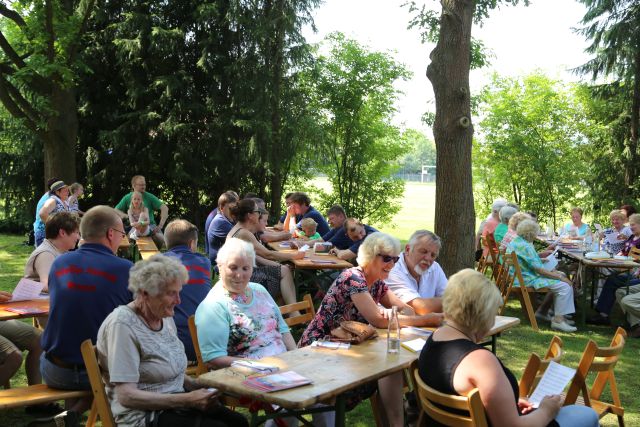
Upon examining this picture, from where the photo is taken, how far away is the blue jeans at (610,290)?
8.52 meters

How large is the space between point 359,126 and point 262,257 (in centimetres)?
1013

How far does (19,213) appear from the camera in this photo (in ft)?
56.2

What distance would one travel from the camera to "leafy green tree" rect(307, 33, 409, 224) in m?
16.2

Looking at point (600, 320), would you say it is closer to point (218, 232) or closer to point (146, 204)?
point (218, 232)

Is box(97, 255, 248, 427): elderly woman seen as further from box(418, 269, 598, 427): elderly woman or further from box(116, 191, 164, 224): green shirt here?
box(116, 191, 164, 224): green shirt

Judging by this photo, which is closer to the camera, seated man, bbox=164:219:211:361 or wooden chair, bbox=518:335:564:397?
wooden chair, bbox=518:335:564:397

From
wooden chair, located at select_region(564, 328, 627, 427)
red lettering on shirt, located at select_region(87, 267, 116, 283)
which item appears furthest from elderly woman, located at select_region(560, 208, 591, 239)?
red lettering on shirt, located at select_region(87, 267, 116, 283)

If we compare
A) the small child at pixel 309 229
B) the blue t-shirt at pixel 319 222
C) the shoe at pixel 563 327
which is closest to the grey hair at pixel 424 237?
the shoe at pixel 563 327

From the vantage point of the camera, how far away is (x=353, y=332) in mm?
3914

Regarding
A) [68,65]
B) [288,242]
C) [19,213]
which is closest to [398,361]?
[288,242]

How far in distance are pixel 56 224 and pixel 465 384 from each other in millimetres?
3475

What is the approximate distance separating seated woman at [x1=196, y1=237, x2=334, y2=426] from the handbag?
15.3 inches

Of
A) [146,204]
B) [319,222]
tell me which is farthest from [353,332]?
[146,204]

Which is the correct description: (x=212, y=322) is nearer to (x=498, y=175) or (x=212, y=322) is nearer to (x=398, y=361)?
(x=398, y=361)
